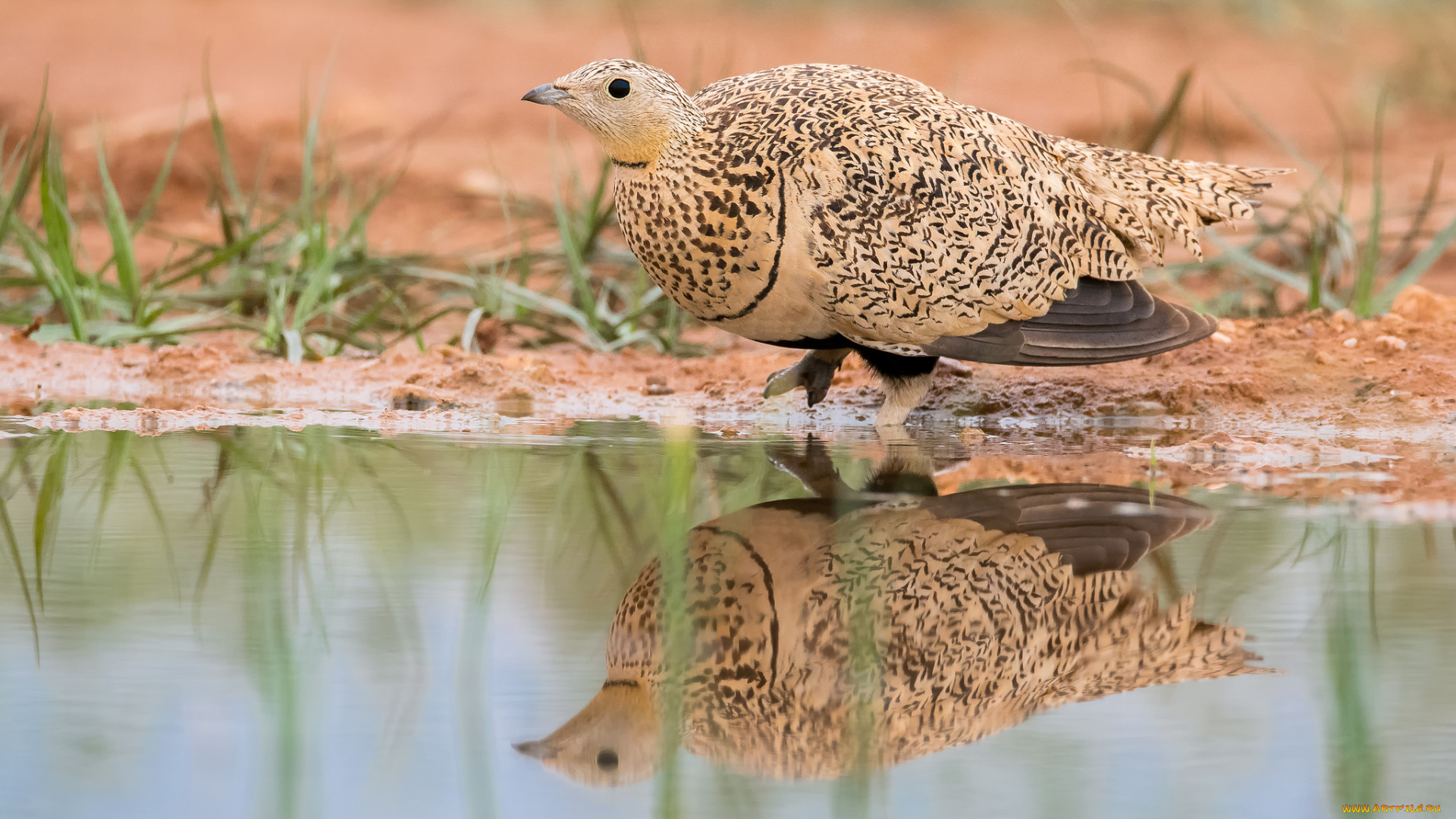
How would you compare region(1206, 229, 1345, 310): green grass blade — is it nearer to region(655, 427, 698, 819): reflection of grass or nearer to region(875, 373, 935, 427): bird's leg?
region(875, 373, 935, 427): bird's leg

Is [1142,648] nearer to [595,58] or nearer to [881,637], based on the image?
[881,637]

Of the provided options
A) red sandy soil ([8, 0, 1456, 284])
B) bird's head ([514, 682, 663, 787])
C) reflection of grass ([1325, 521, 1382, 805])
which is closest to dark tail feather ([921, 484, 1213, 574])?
reflection of grass ([1325, 521, 1382, 805])

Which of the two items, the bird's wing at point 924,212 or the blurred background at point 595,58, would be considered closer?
the bird's wing at point 924,212

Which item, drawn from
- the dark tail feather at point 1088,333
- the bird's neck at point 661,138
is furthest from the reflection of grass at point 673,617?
the dark tail feather at point 1088,333

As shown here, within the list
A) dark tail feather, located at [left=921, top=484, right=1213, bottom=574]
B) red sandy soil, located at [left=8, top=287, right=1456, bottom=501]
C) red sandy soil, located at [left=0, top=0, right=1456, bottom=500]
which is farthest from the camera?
red sandy soil, located at [left=0, top=0, right=1456, bottom=500]

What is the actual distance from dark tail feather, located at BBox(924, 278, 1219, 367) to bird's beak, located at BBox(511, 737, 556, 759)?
2.56m

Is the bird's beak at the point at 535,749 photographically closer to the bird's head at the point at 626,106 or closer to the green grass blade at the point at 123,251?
the bird's head at the point at 626,106

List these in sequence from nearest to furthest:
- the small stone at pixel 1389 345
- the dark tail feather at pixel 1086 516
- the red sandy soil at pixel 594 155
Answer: the dark tail feather at pixel 1086 516, the red sandy soil at pixel 594 155, the small stone at pixel 1389 345

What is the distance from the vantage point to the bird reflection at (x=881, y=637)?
76.1 inches

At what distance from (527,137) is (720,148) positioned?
25.0 feet

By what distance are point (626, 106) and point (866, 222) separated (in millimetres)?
724

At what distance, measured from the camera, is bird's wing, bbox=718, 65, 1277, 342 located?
4031 mm

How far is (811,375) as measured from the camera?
4.82 metres

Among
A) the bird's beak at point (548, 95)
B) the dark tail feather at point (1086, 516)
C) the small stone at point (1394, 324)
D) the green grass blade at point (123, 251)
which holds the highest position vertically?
the bird's beak at point (548, 95)
